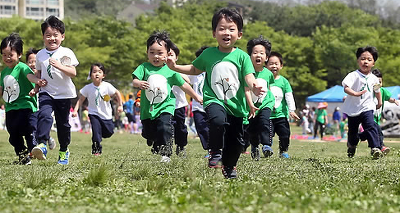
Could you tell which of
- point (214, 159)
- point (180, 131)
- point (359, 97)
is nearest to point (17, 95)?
point (180, 131)

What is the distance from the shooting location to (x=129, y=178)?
254 inches

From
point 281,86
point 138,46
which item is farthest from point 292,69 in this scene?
point 281,86

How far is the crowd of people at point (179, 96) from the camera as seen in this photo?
649cm

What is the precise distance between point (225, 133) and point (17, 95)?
384 cm

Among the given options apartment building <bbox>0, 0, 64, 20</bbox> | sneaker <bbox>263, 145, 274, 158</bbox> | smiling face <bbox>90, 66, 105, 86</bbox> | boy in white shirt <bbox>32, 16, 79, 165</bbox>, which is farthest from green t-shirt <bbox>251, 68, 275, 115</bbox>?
apartment building <bbox>0, 0, 64, 20</bbox>

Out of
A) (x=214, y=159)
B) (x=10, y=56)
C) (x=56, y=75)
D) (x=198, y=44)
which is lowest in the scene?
(x=214, y=159)

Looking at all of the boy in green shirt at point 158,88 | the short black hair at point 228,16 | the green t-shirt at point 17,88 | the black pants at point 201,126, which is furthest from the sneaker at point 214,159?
the black pants at point 201,126

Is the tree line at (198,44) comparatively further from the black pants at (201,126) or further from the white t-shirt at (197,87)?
the black pants at (201,126)

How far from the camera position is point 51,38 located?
8.97 m

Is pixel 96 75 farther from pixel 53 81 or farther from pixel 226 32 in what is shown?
pixel 226 32

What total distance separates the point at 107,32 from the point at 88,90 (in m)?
41.5

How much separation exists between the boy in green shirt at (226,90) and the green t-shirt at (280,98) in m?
4.77

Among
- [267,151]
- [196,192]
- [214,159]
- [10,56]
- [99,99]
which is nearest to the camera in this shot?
[196,192]

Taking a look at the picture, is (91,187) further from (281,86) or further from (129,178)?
(281,86)
